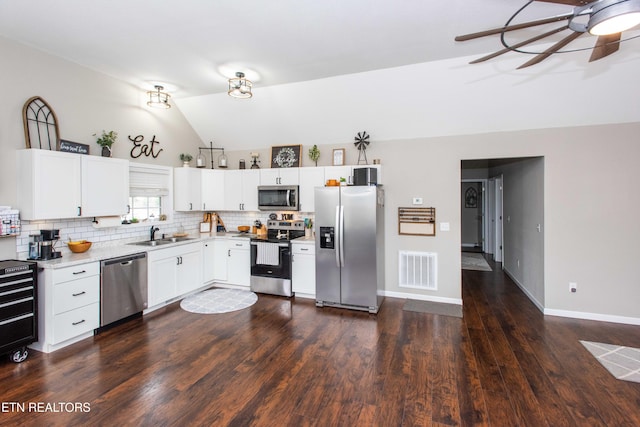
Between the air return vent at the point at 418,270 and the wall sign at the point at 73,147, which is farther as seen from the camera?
the air return vent at the point at 418,270

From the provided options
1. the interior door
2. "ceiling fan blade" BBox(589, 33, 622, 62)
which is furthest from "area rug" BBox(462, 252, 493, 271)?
"ceiling fan blade" BBox(589, 33, 622, 62)

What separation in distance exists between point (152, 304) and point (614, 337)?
219 inches

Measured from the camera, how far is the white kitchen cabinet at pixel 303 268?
15.6 ft

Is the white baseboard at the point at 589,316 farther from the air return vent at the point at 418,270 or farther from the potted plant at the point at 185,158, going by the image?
the potted plant at the point at 185,158

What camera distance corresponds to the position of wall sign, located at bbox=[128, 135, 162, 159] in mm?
4617

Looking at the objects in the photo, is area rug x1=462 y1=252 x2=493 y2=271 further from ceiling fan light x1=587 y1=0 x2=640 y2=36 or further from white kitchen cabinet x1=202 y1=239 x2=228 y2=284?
ceiling fan light x1=587 y1=0 x2=640 y2=36

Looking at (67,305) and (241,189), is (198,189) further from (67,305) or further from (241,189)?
(67,305)

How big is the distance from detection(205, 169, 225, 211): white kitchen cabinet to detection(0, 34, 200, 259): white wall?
576 millimetres

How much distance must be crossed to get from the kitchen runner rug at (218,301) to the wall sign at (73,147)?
2.38 metres

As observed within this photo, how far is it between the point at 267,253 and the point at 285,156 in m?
1.73

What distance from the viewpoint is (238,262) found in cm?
520

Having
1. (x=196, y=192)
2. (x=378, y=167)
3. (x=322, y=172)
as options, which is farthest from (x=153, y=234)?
(x=378, y=167)

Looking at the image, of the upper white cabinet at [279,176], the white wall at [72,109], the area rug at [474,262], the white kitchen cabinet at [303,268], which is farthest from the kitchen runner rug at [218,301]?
the area rug at [474,262]

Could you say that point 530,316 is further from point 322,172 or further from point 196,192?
point 196,192
